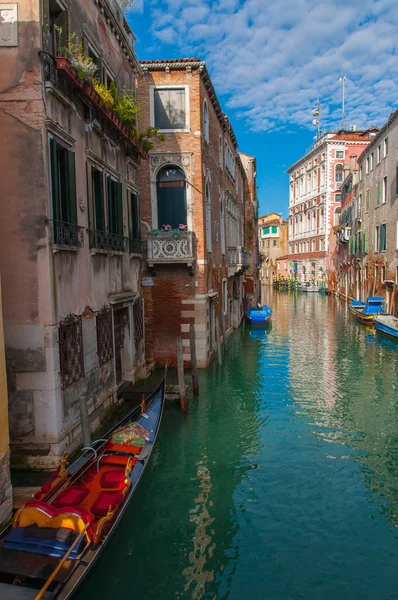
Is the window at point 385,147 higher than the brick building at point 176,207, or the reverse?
the window at point 385,147

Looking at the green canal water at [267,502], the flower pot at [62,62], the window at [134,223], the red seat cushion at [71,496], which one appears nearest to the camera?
the green canal water at [267,502]

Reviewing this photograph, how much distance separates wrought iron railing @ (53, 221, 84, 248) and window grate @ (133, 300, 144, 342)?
3863mm

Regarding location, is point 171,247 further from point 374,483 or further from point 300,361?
point 374,483

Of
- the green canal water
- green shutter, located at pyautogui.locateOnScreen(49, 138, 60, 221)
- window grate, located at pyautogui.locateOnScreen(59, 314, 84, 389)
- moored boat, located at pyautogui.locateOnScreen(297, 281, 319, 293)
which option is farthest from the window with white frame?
moored boat, located at pyautogui.locateOnScreen(297, 281, 319, 293)

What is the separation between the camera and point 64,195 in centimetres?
699

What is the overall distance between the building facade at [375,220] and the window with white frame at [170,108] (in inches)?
480

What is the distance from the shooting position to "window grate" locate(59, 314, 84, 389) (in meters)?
6.72

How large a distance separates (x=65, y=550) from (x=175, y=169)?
10.2 meters

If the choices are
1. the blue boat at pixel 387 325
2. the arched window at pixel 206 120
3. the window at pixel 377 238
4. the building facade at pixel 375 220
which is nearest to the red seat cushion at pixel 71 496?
the arched window at pixel 206 120

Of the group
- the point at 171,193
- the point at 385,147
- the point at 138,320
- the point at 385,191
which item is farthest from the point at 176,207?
the point at 385,147

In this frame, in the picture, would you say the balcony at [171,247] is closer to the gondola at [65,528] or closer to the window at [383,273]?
the gondola at [65,528]

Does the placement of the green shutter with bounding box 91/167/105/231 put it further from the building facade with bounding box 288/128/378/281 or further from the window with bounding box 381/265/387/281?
the building facade with bounding box 288/128/378/281

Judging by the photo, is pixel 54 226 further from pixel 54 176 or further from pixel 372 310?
pixel 372 310

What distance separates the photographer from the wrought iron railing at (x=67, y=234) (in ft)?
21.1
